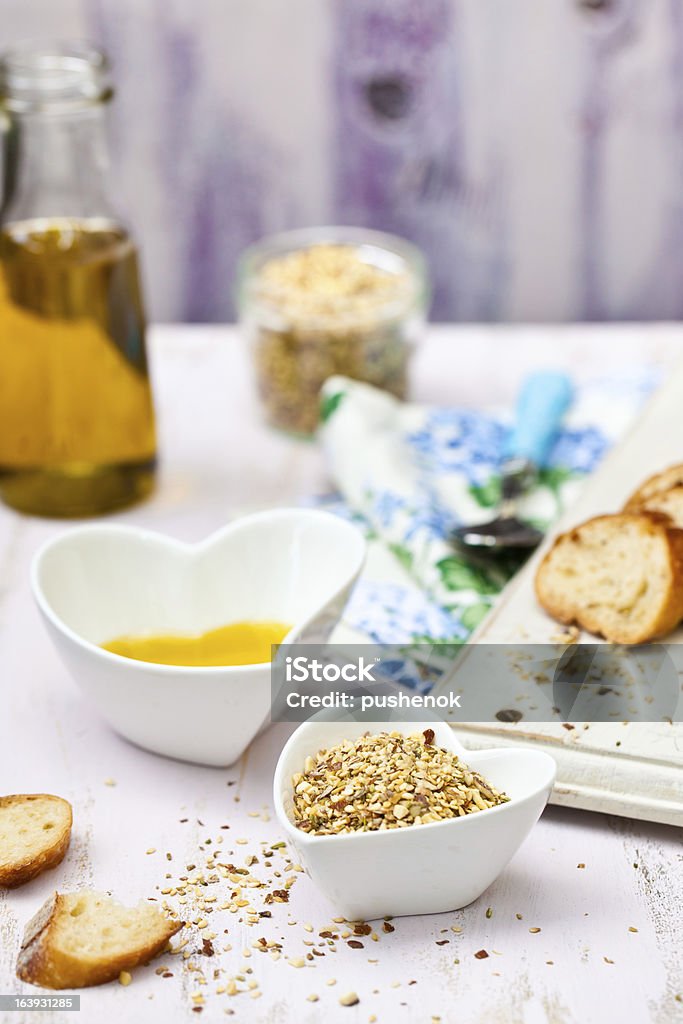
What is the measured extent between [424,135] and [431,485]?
90cm

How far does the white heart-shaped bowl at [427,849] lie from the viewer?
0.83m

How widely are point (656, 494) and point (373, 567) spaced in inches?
11.8

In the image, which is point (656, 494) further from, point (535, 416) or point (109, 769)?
point (109, 769)

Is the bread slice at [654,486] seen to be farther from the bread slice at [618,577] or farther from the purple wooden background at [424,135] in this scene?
the purple wooden background at [424,135]

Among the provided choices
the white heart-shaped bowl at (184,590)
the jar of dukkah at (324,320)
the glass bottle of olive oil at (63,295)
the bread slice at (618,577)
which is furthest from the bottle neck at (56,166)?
the bread slice at (618,577)

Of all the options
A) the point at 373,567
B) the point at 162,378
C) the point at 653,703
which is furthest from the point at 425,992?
the point at 162,378

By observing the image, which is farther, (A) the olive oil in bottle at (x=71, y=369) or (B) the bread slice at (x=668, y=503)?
(A) the olive oil in bottle at (x=71, y=369)

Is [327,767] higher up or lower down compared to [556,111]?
lower down

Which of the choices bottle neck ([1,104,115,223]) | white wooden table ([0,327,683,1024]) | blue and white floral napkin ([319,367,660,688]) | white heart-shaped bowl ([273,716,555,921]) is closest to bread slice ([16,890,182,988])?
white wooden table ([0,327,683,1024])

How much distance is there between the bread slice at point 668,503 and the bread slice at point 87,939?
1.95 ft

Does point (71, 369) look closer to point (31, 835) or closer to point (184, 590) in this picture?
point (184, 590)

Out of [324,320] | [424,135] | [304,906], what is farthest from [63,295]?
[424,135]

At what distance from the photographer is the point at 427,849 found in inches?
32.9

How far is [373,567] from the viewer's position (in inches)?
52.3
